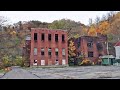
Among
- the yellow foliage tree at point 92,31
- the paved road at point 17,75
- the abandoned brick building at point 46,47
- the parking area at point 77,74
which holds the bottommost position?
the parking area at point 77,74

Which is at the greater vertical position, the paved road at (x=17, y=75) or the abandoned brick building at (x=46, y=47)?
the abandoned brick building at (x=46, y=47)

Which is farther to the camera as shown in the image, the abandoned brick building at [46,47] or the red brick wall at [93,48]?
the red brick wall at [93,48]

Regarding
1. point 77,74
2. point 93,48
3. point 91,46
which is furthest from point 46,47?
point 91,46

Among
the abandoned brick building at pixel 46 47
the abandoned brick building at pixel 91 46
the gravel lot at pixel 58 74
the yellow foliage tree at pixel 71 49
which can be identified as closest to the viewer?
the gravel lot at pixel 58 74

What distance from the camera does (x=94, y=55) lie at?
16.3 m

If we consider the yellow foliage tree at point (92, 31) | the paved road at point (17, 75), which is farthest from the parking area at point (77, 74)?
the yellow foliage tree at point (92, 31)

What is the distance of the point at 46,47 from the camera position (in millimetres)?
12086

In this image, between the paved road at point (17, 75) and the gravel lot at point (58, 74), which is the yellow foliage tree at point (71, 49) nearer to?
the gravel lot at point (58, 74)

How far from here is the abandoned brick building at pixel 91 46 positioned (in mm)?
15906

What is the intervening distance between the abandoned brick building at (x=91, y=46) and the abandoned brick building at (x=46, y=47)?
2.85m

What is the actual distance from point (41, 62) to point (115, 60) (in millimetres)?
7139

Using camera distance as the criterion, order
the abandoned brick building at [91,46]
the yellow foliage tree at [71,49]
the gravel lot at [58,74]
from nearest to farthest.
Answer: the gravel lot at [58,74]
the yellow foliage tree at [71,49]
the abandoned brick building at [91,46]
